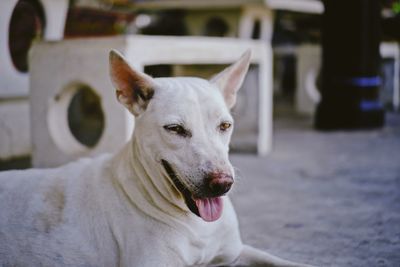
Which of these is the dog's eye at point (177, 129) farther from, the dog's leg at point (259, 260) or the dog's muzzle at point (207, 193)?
the dog's leg at point (259, 260)

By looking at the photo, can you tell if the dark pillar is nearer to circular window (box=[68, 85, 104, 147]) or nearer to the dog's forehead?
circular window (box=[68, 85, 104, 147])

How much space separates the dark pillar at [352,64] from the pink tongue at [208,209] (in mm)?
4813

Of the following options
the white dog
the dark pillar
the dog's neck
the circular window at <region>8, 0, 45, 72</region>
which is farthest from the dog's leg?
the dark pillar

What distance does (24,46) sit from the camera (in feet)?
16.6

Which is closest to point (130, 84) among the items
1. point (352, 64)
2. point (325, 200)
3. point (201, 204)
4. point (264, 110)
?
point (201, 204)

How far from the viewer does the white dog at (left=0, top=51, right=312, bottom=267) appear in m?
2.09

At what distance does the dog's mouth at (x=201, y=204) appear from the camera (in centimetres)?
208

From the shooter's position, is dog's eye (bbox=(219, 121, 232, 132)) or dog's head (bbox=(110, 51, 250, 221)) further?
dog's eye (bbox=(219, 121, 232, 132))

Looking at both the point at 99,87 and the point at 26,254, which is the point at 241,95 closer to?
the point at 99,87

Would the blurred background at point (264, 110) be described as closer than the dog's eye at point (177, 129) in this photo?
No

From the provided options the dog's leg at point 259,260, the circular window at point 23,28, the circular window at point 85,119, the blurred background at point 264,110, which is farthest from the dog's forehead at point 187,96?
the circular window at point 23,28

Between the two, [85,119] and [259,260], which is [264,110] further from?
[85,119]

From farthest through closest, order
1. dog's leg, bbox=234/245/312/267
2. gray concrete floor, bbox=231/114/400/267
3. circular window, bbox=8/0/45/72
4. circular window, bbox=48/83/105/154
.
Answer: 1. circular window, bbox=8/0/45/72
2. circular window, bbox=48/83/105/154
3. gray concrete floor, bbox=231/114/400/267
4. dog's leg, bbox=234/245/312/267

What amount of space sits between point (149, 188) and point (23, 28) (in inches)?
130
